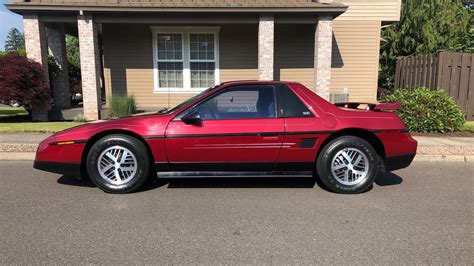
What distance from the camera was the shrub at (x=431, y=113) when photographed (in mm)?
9078

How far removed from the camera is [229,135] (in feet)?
16.1

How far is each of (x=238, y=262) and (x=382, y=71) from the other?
1837cm

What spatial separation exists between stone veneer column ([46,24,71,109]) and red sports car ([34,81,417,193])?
913 cm

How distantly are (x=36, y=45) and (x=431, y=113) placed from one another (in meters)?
11.0

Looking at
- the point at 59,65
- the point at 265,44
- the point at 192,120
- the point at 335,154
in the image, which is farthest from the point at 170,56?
the point at 335,154

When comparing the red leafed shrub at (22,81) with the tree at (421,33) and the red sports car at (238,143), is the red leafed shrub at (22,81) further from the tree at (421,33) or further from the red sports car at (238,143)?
the tree at (421,33)

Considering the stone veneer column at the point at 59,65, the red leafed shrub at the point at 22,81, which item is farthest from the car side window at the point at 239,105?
the stone veneer column at the point at 59,65

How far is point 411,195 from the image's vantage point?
5.04 metres

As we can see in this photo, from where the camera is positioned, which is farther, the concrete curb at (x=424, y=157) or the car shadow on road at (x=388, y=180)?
the concrete curb at (x=424, y=157)

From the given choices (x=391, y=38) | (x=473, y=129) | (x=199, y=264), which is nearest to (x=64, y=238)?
(x=199, y=264)

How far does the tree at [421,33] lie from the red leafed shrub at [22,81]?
15420mm

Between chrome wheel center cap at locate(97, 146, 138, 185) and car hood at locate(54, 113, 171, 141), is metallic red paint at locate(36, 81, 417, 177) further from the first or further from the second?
chrome wheel center cap at locate(97, 146, 138, 185)

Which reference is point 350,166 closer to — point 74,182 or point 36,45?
point 74,182

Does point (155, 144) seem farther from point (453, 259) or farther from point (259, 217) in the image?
point (453, 259)
